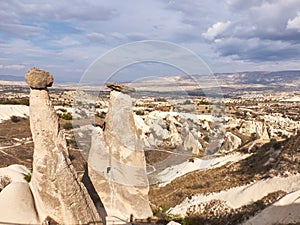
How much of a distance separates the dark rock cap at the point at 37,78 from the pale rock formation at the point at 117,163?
275 centimetres

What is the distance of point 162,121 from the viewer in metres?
33.6

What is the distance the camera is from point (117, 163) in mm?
9570

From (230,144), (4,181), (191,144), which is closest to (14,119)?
(191,144)

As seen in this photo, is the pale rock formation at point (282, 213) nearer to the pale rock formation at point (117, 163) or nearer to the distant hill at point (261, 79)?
the pale rock formation at point (117, 163)

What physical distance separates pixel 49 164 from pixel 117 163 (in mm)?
3071

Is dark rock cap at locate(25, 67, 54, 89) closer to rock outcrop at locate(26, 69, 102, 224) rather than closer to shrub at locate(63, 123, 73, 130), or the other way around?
rock outcrop at locate(26, 69, 102, 224)

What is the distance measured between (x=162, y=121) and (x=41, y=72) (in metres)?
27.1

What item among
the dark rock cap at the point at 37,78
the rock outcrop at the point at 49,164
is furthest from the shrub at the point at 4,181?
the dark rock cap at the point at 37,78

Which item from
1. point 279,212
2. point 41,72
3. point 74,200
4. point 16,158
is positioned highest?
point 41,72

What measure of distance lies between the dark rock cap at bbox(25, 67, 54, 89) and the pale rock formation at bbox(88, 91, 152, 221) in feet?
9.02

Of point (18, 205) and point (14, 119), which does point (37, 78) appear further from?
point (14, 119)

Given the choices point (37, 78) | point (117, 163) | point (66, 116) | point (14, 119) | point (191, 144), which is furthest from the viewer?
point (14, 119)

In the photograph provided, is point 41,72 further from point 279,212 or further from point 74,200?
point 279,212

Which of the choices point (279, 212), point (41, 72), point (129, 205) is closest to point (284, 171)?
point (279, 212)
